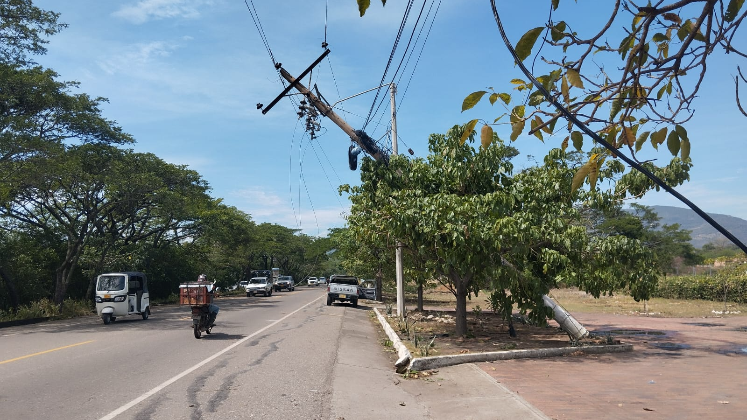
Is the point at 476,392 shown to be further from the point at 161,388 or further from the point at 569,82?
the point at 569,82

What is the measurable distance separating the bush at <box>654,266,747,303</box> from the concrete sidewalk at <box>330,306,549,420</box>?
2786 centimetres

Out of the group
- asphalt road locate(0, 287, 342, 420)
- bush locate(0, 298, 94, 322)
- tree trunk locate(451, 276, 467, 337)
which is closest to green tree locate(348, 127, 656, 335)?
tree trunk locate(451, 276, 467, 337)

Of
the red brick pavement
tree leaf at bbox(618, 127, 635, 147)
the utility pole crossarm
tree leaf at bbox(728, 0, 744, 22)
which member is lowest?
the red brick pavement

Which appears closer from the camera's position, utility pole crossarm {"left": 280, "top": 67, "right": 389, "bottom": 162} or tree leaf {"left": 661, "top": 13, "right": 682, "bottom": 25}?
tree leaf {"left": 661, "top": 13, "right": 682, "bottom": 25}

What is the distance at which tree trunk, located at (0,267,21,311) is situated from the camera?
77.5 feet

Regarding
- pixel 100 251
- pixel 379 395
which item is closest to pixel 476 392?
pixel 379 395

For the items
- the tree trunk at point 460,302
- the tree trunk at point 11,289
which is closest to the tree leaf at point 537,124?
the tree trunk at point 460,302

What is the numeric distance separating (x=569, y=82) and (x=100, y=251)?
3016cm

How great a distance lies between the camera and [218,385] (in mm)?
8789

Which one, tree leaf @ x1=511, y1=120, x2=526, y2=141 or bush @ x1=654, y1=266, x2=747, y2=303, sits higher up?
tree leaf @ x1=511, y1=120, x2=526, y2=141

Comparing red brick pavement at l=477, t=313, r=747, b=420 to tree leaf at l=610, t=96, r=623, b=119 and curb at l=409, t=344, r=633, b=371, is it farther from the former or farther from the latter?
tree leaf at l=610, t=96, r=623, b=119

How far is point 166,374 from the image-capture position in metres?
9.63

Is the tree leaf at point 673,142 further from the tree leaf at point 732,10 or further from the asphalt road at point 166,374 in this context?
the asphalt road at point 166,374

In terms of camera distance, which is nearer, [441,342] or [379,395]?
[379,395]
